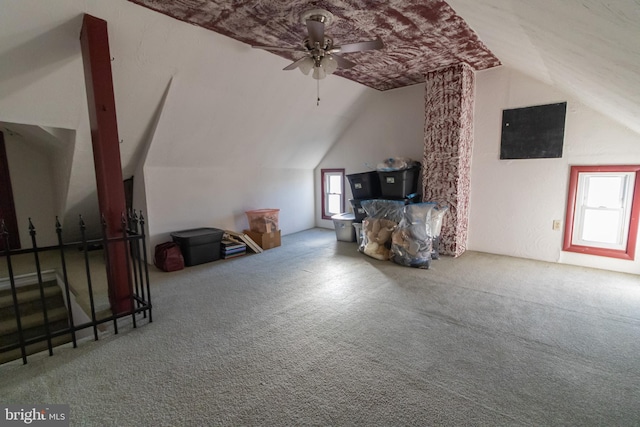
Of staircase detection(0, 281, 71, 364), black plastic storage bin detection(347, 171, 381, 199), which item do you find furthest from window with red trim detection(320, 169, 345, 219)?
staircase detection(0, 281, 71, 364)

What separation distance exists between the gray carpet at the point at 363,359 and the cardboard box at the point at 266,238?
1.65 metres

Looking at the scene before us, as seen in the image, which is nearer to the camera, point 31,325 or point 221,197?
point 31,325

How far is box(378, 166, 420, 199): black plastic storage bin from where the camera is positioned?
15.4 feet

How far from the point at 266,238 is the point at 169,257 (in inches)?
62.5

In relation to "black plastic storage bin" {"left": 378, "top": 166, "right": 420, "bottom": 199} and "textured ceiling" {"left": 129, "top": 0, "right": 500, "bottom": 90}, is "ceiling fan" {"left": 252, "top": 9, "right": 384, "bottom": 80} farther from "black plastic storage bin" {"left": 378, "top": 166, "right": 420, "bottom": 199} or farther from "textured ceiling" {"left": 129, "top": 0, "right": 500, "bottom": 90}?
"black plastic storage bin" {"left": 378, "top": 166, "right": 420, "bottom": 199}

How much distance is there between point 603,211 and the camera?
3.78 m

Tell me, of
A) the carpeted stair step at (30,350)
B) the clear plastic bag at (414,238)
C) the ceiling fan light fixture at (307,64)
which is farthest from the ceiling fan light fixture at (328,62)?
the carpeted stair step at (30,350)

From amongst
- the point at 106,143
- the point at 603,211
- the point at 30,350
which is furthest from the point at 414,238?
the point at 30,350

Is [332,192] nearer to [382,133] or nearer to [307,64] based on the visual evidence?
[382,133]

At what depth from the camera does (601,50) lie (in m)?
1.74

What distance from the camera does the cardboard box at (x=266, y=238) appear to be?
5.08m

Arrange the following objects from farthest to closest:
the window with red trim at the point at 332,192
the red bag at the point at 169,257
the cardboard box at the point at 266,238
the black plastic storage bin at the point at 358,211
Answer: the window with red trim at the point at 332,192 < the black plastic storage bin at the point at 358,211 < the cardboard box at the point at 266,238 < the red bag at the point at 169,257

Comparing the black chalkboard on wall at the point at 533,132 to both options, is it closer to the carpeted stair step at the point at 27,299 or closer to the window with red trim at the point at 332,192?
the window with red trim at the point at 332,192

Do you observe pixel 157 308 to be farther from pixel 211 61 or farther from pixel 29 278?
pixel 211 61
